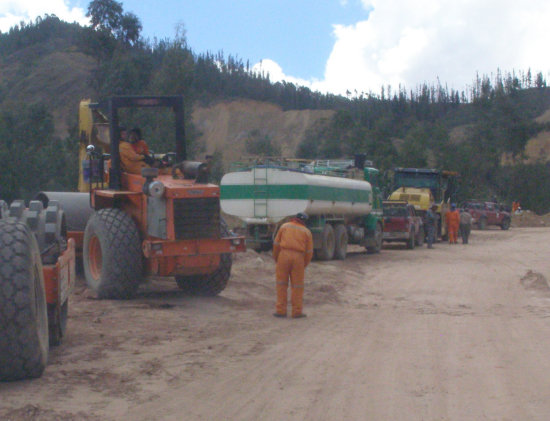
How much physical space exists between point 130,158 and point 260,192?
9364 mm

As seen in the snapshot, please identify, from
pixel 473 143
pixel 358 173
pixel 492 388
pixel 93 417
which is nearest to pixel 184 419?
pixel 93 417

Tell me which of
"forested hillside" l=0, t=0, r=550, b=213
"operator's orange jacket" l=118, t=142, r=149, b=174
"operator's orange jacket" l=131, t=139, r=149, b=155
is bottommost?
"operator's orange jacket" l=118, t=142, r=149, b=174

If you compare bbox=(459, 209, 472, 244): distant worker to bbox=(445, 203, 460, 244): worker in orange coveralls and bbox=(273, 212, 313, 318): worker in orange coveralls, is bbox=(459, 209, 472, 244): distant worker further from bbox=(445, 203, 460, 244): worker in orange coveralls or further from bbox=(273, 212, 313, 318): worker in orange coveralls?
bbox=(273, 212, 313, 318): worker in orange coveralls

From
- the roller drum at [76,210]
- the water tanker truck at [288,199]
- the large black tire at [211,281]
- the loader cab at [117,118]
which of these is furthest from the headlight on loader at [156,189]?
the water tanker truck at [288,199]

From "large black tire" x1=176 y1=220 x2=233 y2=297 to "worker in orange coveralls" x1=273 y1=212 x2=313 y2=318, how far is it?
1.17 metres

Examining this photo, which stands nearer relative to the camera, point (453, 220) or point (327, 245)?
point (327, 245)

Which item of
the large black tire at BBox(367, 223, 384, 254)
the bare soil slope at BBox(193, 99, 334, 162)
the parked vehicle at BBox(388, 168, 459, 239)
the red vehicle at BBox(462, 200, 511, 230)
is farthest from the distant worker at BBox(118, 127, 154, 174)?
the bare soil slope at BBox(193, 99, 334, 162)

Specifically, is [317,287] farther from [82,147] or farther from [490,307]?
[82,147]

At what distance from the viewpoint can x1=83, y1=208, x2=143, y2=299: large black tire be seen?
39.1 ft

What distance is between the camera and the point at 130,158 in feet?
42.5

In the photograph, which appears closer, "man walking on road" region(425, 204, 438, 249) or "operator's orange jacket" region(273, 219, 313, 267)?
"operator's orange jacket" region(273, 219, 313, 267)

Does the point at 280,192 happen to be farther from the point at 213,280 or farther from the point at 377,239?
the point at 213,280

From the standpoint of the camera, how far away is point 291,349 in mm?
8945

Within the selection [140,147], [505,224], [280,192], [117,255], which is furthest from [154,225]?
[505,224]
